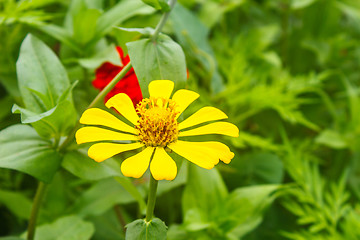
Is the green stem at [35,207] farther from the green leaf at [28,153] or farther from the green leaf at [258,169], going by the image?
the green leaf at [258,169]

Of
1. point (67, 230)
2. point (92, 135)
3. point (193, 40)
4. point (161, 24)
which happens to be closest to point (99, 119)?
point (92, 135)

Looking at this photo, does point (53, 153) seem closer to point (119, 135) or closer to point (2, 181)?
point (119, 135)

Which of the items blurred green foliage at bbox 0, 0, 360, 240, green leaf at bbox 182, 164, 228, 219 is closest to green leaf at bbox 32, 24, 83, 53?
blurred green foliage at bbox 0, 0, 360, 240

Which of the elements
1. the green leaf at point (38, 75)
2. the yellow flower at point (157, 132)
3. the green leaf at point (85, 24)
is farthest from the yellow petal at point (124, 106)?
the green leaf at point (85, 24)

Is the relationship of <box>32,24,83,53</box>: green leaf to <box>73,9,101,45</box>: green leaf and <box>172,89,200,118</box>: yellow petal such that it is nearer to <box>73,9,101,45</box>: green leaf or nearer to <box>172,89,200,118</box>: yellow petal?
<box>73,9,101,45</box>: green leaf

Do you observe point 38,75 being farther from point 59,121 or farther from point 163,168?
point 163,168

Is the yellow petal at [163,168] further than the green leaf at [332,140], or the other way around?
the green leaf at [332,140]
